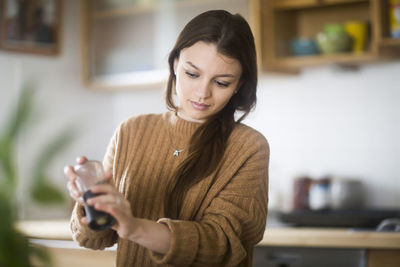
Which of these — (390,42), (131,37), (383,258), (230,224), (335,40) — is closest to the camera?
(230,224)

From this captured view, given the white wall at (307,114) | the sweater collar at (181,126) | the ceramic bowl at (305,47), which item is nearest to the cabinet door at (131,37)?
the white wall at (307,114)

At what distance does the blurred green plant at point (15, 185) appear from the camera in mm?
636

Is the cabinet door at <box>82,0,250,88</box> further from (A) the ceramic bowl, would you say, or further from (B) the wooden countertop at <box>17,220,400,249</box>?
(B) the wooden countertop at <box>17,220,400,249</box>

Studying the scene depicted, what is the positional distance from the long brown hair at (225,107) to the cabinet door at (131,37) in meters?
1.59

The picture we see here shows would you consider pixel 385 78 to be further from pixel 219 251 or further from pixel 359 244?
pixel 219 251

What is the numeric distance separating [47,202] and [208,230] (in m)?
0.50

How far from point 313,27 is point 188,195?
1.91 meters

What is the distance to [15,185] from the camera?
2.09ft

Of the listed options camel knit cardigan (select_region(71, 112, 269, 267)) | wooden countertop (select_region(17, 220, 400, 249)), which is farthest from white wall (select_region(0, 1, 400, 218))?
camel knit cardigan (select_region(71, 112, 269, 267))

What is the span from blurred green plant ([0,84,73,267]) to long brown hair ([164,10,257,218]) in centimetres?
57

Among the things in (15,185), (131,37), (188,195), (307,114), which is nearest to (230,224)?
(188,195)

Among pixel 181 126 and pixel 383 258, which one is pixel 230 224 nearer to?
pixel 181 126

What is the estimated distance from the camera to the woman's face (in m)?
1.18

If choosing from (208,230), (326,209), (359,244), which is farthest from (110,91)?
(208,230)
